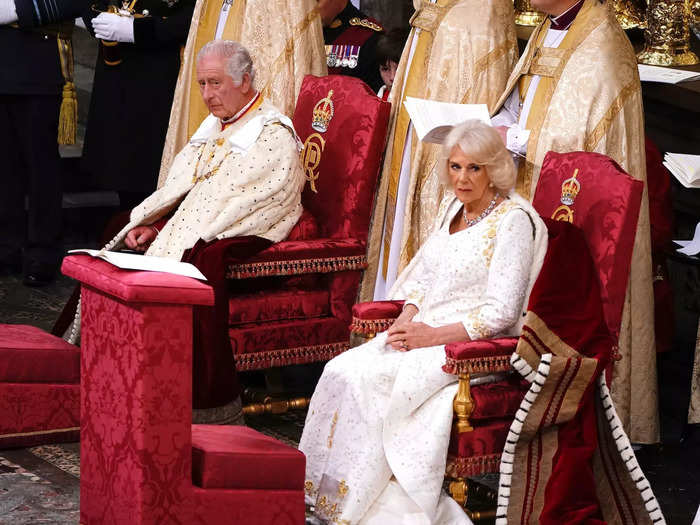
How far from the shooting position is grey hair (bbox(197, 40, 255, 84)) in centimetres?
533

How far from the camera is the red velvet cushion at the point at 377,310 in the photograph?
179 inches

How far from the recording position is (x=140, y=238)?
18.4 ft

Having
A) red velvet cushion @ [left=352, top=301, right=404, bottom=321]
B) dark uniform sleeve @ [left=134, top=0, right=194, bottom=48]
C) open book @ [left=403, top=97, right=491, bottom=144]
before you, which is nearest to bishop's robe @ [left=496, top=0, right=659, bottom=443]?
open book @ [left=403, top=97, right=491, bottom=144]

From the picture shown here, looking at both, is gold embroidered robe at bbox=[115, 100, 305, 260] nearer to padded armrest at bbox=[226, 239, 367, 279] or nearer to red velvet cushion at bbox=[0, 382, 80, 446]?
padded armrest at bbox=[226, 239, 367, 279]

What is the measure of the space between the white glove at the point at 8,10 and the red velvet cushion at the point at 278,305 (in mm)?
2434

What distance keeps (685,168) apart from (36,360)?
2373mm

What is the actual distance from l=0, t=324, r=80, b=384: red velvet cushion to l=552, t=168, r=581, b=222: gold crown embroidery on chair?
179cm

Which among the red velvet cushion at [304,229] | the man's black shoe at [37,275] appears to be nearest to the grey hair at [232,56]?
the red velvet cushion at [304,229]

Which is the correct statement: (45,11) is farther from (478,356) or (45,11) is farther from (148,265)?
(478,356)

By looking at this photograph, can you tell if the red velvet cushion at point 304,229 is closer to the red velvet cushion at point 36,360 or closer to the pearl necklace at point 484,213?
the red velvet cushion at point 36,360

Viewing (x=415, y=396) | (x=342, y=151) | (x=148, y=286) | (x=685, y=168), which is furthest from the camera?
(x=342, y=151)

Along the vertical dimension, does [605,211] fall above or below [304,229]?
above

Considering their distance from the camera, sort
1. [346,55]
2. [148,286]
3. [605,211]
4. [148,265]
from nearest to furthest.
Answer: [148,286] < [148,265] < [605,211] < [346,55]

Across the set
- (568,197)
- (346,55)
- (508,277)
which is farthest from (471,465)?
(346,55)
